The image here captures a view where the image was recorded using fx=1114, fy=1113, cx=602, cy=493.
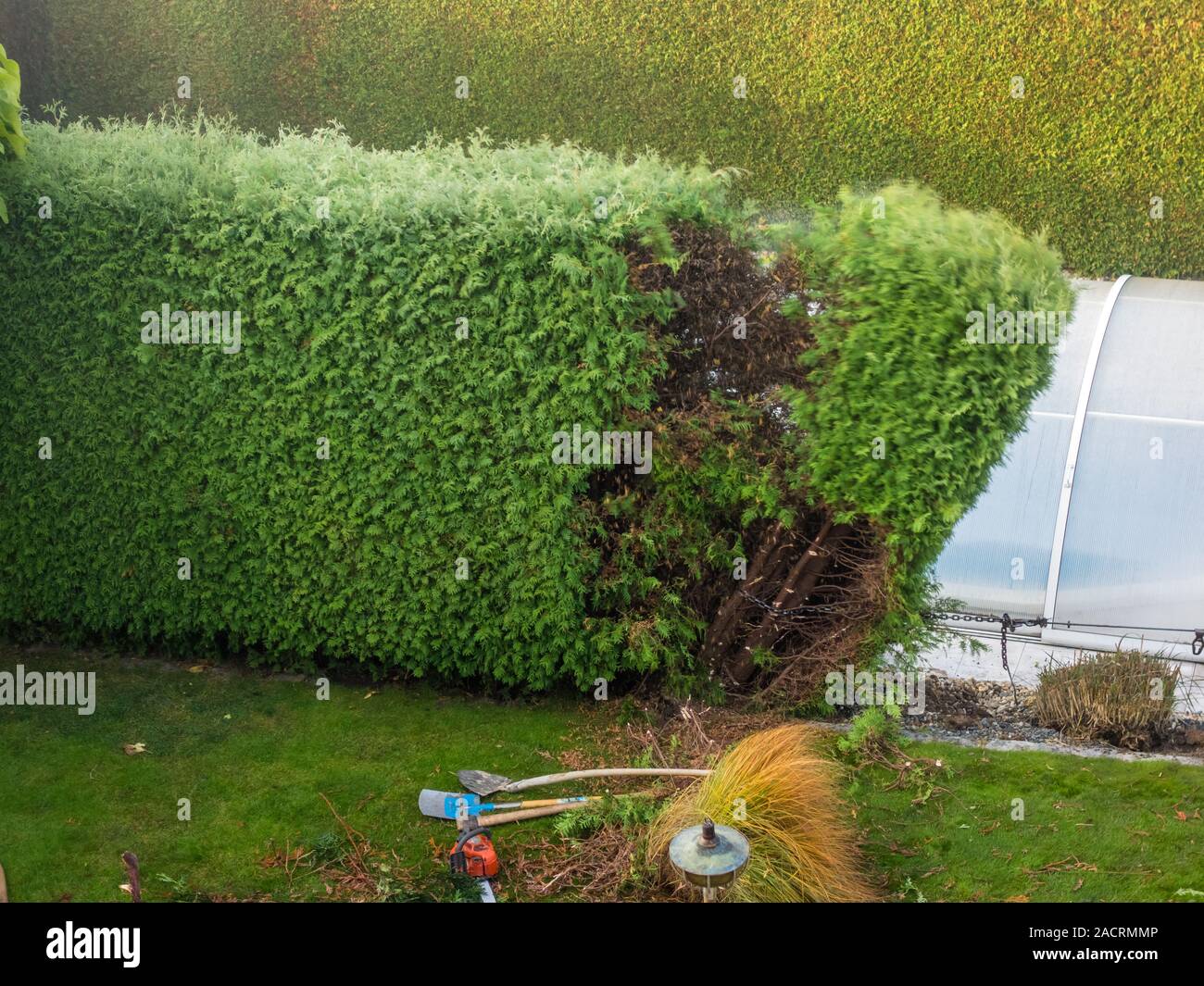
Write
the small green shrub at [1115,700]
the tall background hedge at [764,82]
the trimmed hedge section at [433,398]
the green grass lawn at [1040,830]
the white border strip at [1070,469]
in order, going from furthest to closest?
the tall background hedge at [764,82], the white border strip at [1070,469], the small green shrub at [1115,700], the trimmed hedge section at [433,398], the green grass lawn at [1040,830]

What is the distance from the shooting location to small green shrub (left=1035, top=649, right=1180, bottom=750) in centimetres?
718

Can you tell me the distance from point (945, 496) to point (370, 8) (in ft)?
37.4

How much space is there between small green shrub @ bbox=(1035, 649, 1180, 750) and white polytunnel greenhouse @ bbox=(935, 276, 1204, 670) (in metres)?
1.29

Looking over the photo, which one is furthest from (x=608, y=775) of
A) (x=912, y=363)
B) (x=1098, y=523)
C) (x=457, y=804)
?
(x=1098, y=523)

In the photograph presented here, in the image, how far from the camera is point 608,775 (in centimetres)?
627

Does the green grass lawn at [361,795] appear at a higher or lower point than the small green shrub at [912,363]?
lower

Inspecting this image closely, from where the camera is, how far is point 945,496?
648 cm

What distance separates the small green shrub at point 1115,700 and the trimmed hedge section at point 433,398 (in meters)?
1.29

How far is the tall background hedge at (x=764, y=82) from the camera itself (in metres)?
13.5

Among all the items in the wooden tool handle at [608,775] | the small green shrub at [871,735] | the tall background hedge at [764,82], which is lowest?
the wooden tool handle at [608,775]

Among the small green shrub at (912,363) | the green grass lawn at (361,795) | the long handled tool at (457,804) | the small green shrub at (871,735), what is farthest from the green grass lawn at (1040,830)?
the long handled tool at (457,804)

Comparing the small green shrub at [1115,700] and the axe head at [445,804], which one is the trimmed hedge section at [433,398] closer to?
the small green shrub at [1115,700]

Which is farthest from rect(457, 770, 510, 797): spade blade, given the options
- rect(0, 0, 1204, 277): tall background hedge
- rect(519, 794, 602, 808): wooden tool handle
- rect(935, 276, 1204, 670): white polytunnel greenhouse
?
rect(0, 0, 1204, 277): tall background hedge
